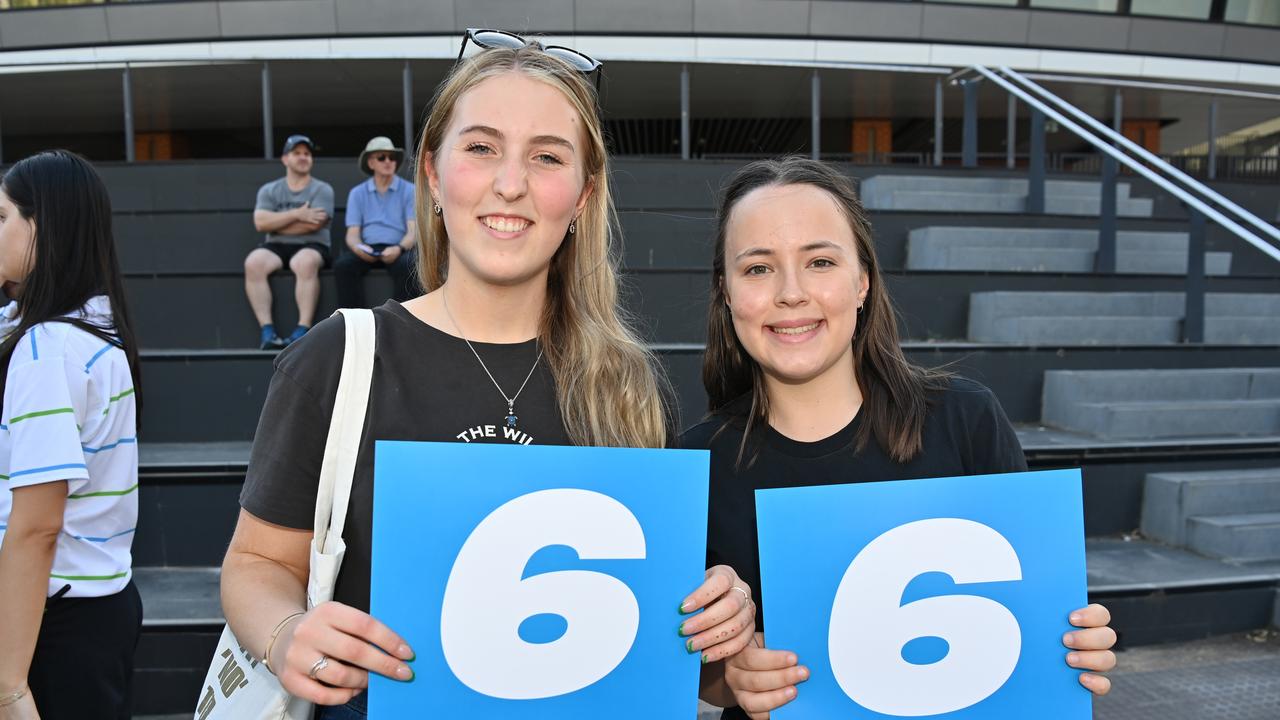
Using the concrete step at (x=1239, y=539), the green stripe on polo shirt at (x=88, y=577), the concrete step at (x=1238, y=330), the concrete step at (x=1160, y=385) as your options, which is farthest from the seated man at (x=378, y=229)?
the concrete step at (x=1238, y=330)

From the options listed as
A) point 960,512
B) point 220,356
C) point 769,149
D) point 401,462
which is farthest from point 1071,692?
point 769,149

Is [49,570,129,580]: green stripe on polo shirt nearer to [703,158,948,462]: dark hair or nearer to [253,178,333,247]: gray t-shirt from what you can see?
[703,158,948,462]: dark hair

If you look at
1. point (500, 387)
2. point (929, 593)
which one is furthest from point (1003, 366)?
point (500, 387)

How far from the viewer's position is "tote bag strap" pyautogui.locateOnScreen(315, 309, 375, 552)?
49.8 inches

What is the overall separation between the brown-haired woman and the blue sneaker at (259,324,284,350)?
4.35 metres

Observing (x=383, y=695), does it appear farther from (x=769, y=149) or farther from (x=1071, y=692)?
(x=769, y=149)

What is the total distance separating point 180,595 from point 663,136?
43.1ft

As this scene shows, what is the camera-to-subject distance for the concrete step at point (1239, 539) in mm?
3791

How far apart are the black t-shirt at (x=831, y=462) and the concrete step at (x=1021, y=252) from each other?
15.5 feet

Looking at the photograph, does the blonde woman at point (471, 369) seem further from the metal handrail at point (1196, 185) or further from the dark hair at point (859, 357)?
the metal handrail at point (1196, 185)

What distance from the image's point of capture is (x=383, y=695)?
3.99 feet

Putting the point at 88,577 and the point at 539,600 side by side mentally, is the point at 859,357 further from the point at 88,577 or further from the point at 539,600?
the point at 88,577

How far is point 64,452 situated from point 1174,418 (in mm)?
5171

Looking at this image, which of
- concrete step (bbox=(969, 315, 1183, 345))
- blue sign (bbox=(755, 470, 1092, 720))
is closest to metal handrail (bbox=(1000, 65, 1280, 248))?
concrete step (bbox=(969, 315, 1183, 345))
